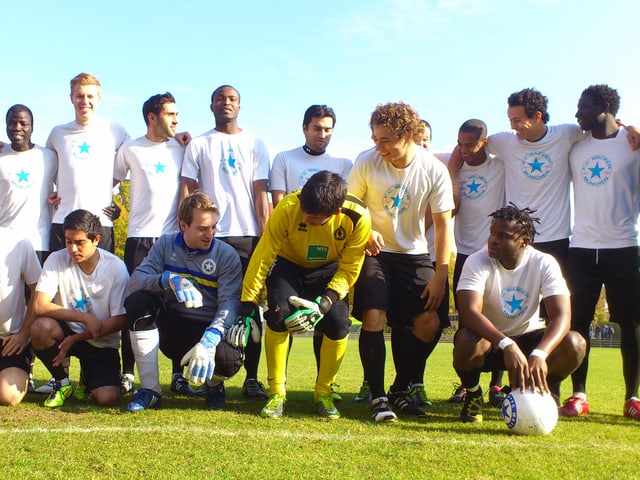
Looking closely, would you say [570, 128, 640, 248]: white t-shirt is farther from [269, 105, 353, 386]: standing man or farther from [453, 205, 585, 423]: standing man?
[269, 105, 353, 386]: standing man

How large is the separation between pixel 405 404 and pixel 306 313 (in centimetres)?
136

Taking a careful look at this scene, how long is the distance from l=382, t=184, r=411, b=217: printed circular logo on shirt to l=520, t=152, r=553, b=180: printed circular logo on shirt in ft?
5.10

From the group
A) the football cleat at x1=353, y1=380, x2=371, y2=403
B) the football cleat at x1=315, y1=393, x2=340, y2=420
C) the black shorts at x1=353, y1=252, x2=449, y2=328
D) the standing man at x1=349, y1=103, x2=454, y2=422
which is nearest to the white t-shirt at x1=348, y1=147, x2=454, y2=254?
the standing man at x1=349, y1=103, x2=454, y2=422

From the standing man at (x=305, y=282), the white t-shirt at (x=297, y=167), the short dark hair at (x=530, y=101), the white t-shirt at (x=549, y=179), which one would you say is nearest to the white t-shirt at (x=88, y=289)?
the standing man at (x=305, y=282)

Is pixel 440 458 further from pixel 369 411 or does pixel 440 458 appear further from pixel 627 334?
pixel 627 334

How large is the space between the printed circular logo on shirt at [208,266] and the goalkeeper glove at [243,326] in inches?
20.9

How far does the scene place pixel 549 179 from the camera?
6133 mm

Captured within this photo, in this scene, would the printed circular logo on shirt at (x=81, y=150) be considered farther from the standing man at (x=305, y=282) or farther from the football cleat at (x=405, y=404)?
the football cleat at (x=405, y=404)

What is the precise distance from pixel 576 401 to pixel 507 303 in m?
1.40

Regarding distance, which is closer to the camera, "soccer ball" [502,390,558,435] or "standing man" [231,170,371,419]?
"soccer ball" [502,390,558,435]

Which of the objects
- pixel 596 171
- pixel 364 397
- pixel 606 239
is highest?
pixel 596 171

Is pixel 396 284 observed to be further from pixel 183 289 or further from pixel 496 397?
pixel 183 289

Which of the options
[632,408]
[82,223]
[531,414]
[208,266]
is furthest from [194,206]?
[632,408]

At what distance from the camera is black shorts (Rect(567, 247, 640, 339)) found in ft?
18.7
